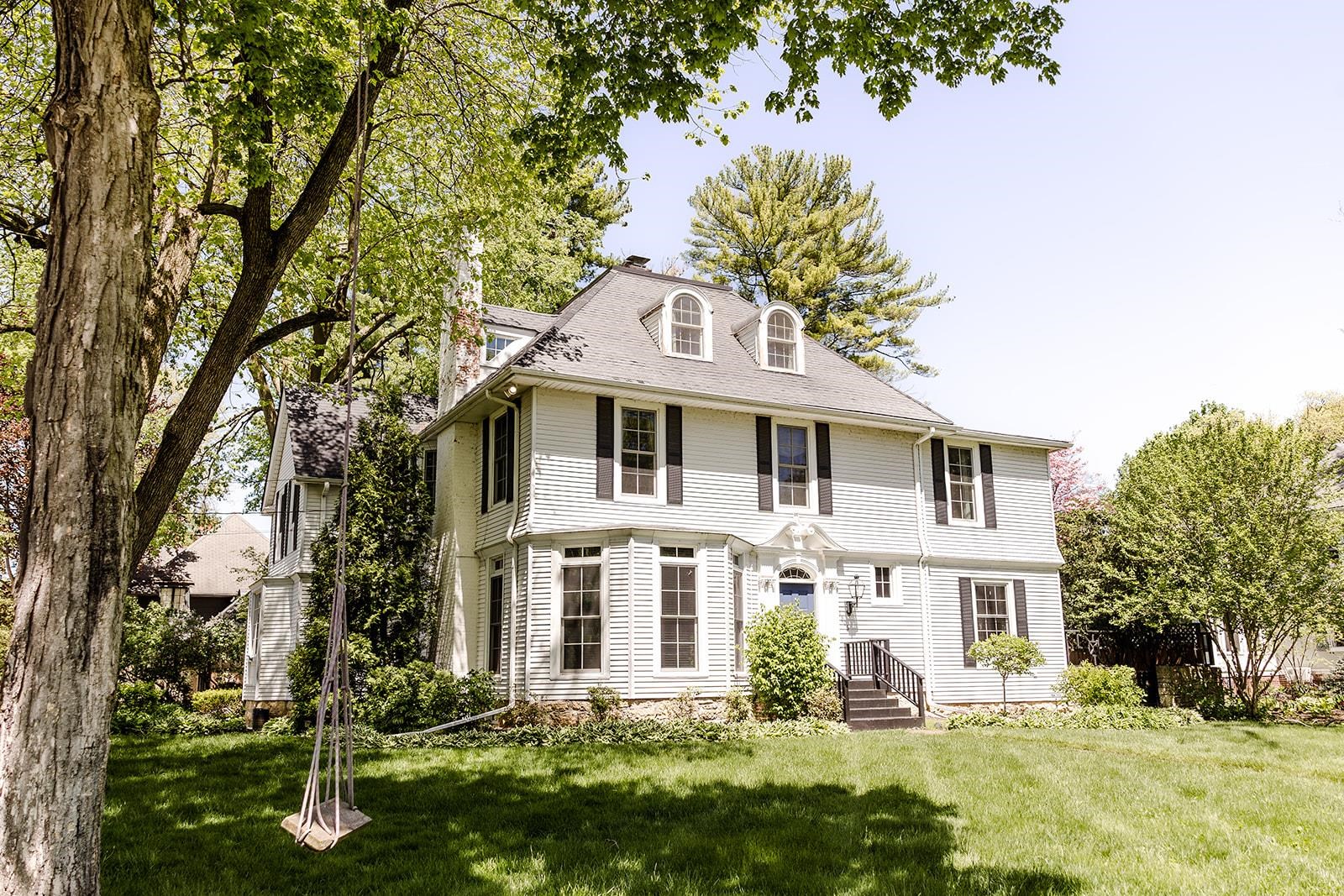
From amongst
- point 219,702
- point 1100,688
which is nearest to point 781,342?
point 1100,688

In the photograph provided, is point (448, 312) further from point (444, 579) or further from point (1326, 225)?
point (1326, 225)

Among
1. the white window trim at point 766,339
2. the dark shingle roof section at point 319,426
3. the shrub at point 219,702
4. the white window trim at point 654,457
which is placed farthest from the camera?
the shrub at point 219,702

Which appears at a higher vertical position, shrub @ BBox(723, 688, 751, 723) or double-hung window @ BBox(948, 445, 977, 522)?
double-hung window @ BBox(948, 445, 977, 522)

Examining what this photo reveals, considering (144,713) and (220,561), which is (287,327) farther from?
(220,561)

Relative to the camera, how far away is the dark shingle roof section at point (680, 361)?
15.4 metres

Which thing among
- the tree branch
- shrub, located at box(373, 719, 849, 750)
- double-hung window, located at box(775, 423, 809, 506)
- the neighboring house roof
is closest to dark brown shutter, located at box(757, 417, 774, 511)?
double-hung window, located at box(775, 423, 809, 506)

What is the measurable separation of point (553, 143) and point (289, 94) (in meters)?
2.28

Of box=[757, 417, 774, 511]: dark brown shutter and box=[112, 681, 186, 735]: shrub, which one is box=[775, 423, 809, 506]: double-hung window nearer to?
box=[757, 417, 774, 511]: dark brown shutter

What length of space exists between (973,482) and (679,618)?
759 centimetres

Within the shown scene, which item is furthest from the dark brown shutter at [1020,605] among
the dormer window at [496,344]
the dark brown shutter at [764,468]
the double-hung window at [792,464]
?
the dormer window at [496,344]

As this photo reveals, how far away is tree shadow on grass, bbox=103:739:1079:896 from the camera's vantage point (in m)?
5.52

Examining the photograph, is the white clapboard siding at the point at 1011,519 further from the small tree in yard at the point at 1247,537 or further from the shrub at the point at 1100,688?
the shrub at the point at 1100,688

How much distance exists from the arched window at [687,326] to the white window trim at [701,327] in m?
0.03

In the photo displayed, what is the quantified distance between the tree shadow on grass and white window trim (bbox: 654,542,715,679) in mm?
4800
